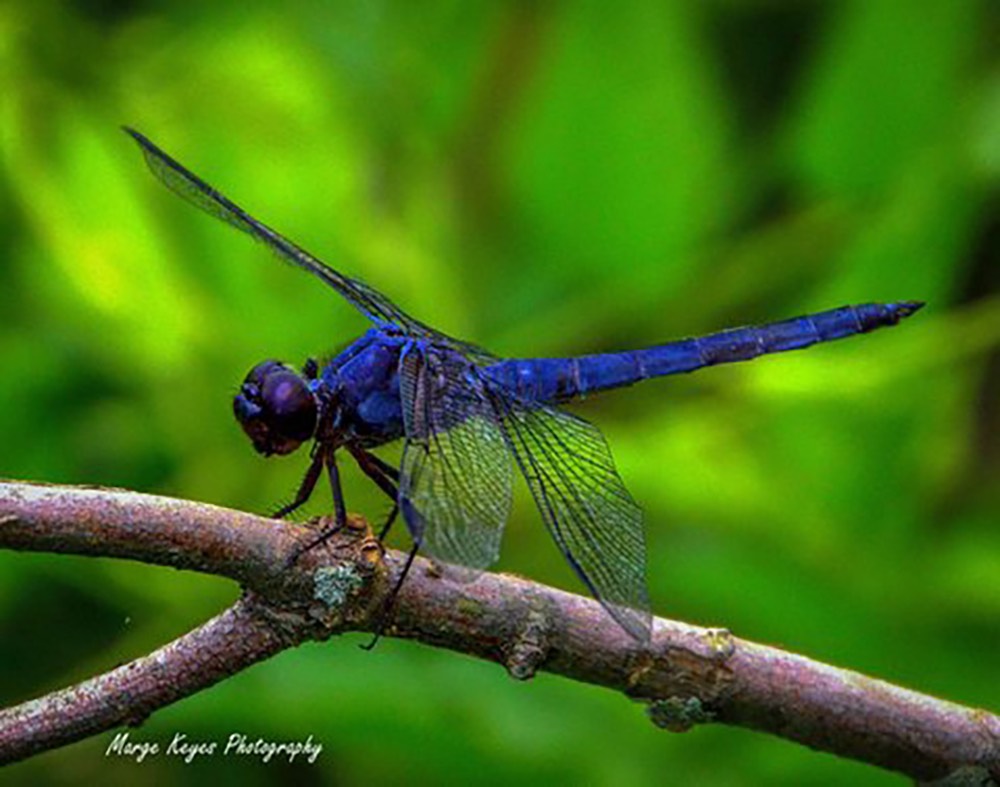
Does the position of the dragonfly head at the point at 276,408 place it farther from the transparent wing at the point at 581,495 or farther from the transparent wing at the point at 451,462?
the transparent wing at the point at 581,495

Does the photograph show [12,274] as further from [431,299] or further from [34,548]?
[34,548]

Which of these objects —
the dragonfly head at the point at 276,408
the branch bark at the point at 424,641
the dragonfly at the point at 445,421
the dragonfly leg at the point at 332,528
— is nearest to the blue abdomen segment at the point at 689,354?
the dragonfly at the point at 445,421

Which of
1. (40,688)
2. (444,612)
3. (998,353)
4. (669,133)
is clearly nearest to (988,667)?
(998,353)

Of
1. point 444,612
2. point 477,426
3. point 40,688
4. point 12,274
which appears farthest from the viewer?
point 12,274

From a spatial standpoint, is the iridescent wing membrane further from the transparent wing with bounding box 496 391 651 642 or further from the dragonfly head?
the dragonfly head

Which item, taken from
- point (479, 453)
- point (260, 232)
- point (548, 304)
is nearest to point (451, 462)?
point (479, 453)

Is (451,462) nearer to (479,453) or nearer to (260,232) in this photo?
(479,453)
